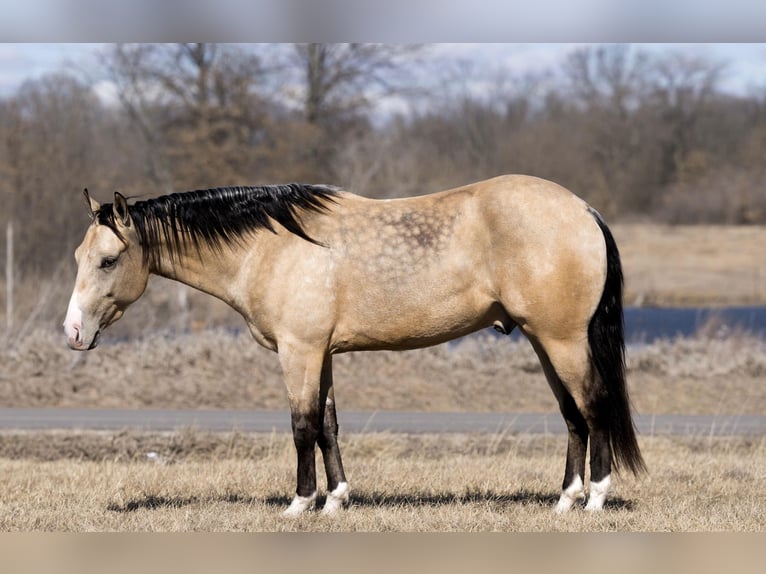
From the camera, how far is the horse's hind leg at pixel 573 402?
23.5 ft

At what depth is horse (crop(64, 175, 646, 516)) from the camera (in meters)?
7.12

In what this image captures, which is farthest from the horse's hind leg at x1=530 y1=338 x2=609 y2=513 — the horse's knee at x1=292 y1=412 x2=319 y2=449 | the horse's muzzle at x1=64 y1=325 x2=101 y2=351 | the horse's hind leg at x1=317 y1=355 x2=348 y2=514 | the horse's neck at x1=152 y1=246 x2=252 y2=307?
the horse's muzzle at x1=64 y1=325 x2=101 y2=351

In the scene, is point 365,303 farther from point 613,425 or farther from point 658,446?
point 658,446

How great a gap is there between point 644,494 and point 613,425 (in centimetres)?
119

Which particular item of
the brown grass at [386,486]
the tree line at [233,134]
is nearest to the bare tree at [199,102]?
the tree line at [233,134]

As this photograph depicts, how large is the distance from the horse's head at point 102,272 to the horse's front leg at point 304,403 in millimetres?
1289

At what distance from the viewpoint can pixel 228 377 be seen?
1533 cm

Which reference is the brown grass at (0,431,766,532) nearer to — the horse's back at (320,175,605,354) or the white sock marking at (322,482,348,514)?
the white sock marking at (322,482,348,514)

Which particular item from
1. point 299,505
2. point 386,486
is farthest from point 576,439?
point 299,505

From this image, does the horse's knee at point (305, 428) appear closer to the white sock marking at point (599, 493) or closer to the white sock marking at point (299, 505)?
the white sock marking at point (299, 505)

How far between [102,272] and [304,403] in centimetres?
173

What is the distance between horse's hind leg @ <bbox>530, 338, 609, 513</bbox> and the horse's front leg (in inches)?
62.8

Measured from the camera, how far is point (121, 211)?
739 cm

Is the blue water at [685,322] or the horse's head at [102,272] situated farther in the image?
the blue water at [685,322]
